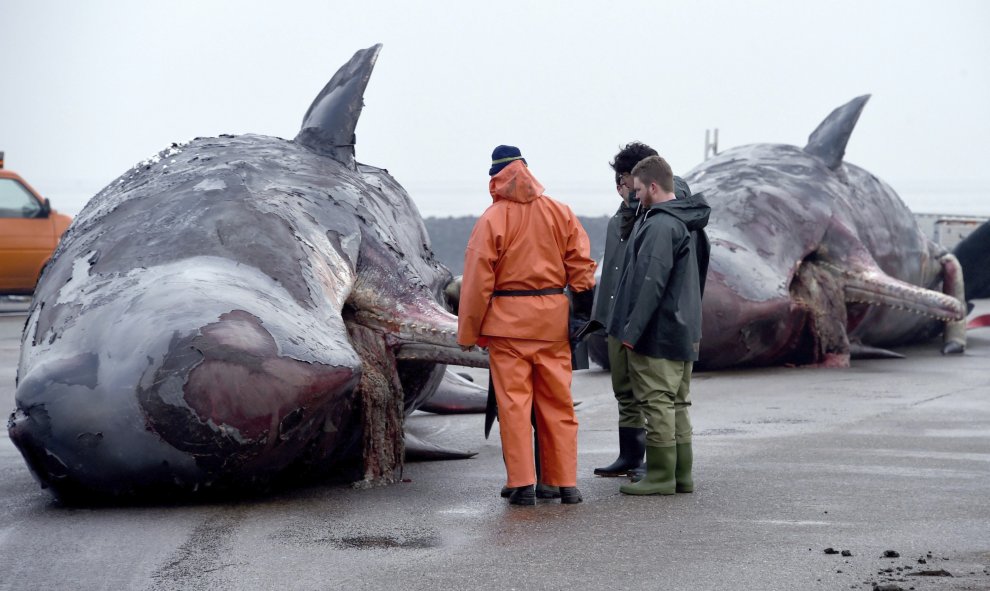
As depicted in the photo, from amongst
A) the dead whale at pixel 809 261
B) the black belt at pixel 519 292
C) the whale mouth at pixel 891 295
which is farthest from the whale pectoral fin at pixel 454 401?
the whale mouth at pixel 891 295

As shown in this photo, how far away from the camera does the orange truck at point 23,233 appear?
21703 mm

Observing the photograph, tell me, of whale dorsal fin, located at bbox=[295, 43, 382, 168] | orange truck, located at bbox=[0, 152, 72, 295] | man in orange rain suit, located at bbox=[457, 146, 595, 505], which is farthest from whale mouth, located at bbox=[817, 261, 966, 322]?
orange truck, located at bbox=[0, 152, 72, 295]

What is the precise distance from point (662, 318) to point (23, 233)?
665 inches

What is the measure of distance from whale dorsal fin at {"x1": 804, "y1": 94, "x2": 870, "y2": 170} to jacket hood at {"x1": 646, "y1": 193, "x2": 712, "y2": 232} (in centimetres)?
851

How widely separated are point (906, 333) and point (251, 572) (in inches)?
492

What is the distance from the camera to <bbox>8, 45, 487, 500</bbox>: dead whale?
6.33 meters

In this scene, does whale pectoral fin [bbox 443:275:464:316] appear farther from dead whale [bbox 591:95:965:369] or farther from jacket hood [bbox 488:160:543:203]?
dead whale [bbox 591:95:965:369]

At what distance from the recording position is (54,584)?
518 centimetres

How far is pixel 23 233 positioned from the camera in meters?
21.9

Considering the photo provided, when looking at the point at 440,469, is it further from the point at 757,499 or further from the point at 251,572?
the point at 251,572

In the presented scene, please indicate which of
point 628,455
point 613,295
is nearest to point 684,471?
point 628,455

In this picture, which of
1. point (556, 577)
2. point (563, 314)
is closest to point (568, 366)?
point (563, 314)

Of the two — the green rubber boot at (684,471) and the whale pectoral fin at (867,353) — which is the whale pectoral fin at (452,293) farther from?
the whale pectoral fin at (867,353)

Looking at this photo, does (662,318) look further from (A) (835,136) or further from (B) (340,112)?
(A) (835,136)
